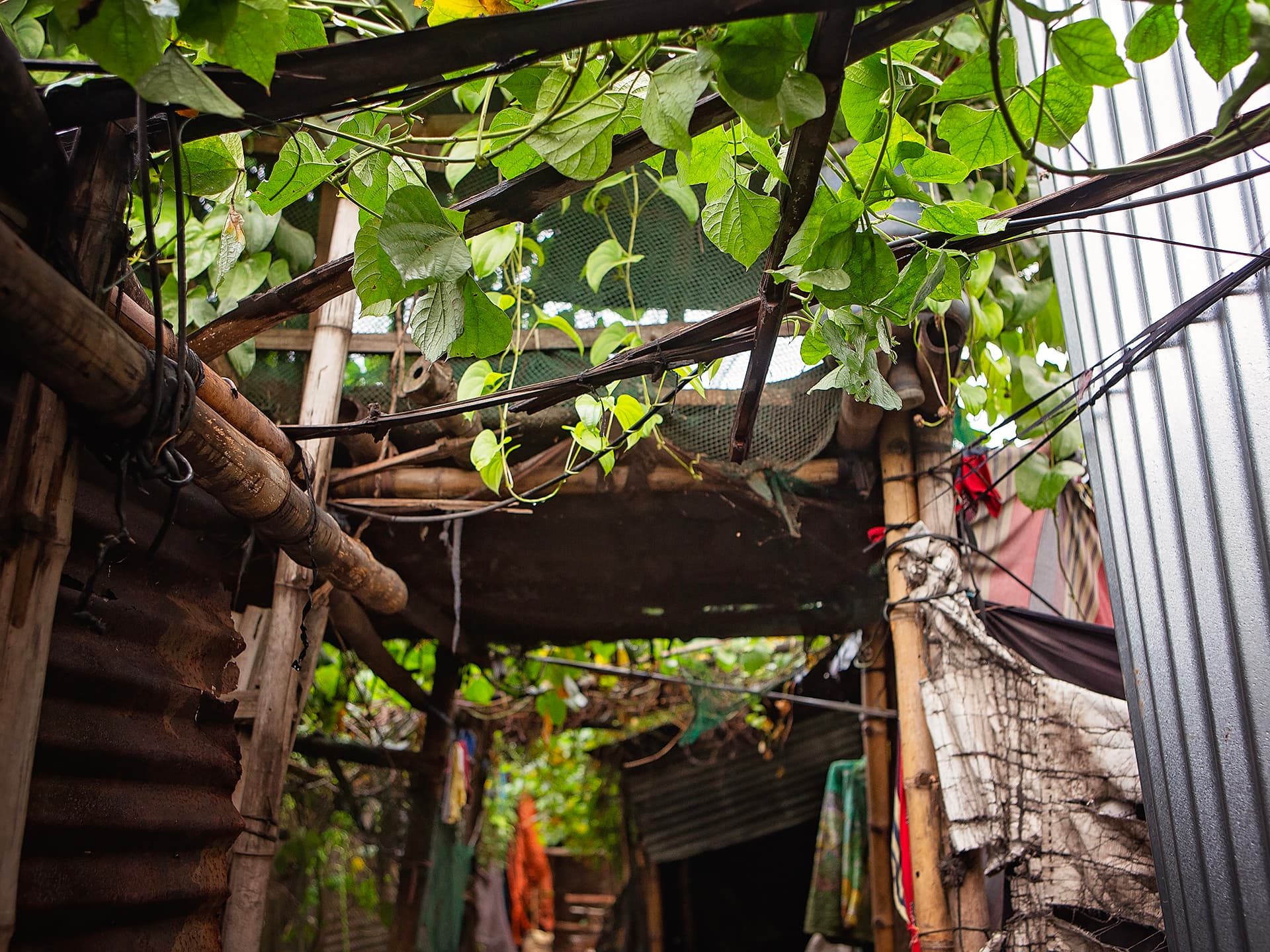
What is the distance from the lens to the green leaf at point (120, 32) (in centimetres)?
112

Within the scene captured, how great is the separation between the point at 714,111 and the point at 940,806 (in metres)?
2.33

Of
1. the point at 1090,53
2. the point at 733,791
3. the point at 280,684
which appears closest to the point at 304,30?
the point at 1090,53

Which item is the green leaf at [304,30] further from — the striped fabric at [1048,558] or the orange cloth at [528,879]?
the orange cloth at [528,879]

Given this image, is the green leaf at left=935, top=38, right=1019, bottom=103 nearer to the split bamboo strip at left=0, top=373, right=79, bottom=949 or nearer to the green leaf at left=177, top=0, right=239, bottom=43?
the green leaf at left=177, top=0, right=239, bottom=43

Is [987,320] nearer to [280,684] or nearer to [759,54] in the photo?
[759,54]

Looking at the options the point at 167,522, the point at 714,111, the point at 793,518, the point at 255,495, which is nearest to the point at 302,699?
the point at 255,495

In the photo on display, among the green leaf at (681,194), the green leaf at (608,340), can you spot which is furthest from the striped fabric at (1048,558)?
the green leaf at (681,194)

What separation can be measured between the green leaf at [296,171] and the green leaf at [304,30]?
6.8 inches

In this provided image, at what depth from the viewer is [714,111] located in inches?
58.5

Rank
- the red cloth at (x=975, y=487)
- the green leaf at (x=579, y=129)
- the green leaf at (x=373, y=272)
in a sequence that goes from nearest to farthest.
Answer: the green leaf at (x=579, y=129)
the green leaf at (x=373, y=272)
the red cloth at (x=975, y=487)

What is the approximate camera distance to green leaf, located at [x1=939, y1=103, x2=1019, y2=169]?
5.13 ft

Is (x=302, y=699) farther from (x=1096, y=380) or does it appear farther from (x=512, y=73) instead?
(x=1096, y=380)

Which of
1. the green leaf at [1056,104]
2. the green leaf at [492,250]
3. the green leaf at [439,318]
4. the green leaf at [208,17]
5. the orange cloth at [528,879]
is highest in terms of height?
the green leaf at [492,250]

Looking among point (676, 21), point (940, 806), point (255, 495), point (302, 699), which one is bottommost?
point (940, 806)
